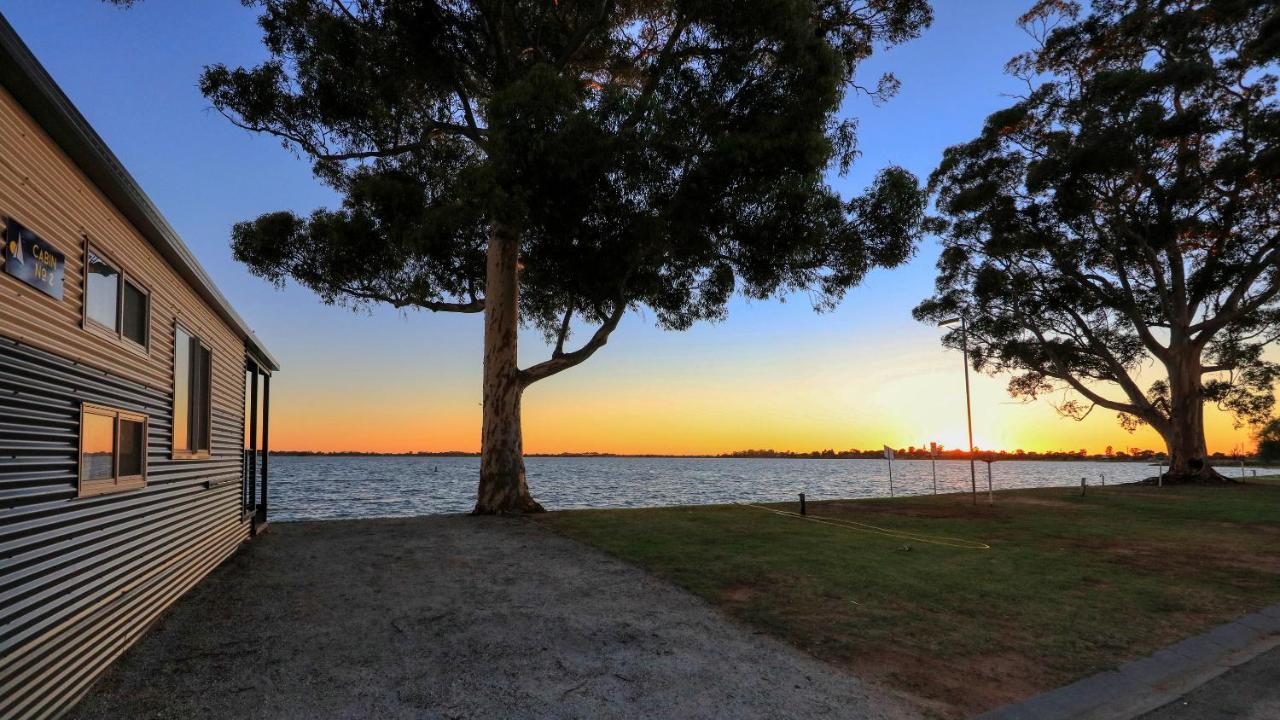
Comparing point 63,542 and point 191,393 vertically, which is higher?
point 191,393

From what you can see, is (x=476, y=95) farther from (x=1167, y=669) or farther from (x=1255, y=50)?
(x=1255, y=50)

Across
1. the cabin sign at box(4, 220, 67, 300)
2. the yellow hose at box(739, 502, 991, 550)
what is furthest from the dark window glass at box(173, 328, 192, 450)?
the yellow hose at box(739, 502, 991, 550)

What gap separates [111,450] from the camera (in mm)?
5137

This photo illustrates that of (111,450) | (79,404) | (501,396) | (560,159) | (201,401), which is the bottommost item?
(111,450)

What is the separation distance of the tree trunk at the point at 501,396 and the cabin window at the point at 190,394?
595 centimetres

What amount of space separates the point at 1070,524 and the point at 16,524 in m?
15.1

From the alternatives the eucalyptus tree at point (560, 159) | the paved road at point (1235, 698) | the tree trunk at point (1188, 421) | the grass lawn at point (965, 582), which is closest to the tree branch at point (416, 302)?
the eucalyptus tree at point (560, 159)

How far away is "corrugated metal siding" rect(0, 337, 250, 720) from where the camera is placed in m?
3.60

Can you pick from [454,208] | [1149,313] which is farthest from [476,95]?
[1149,313]

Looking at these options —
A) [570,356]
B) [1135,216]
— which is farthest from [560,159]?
[1135,216]

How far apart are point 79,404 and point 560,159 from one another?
775 cm

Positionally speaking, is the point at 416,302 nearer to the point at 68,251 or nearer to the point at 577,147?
the point at 577,147

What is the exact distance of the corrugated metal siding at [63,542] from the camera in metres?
3.60

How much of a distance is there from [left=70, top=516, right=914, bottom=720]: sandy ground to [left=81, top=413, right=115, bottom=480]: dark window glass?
1.41 meters
